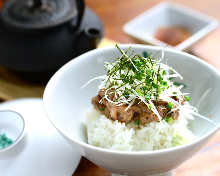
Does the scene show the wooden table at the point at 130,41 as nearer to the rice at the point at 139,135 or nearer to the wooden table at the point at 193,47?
the wooden table at the point at 193,47

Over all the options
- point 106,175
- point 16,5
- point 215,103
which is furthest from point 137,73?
point 16,5

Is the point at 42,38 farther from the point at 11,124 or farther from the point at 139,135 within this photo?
the point at 139,135

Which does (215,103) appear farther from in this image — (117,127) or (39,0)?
(39,0)

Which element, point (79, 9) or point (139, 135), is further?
point (79, 9)

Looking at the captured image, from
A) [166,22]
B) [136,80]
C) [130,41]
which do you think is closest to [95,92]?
[136,80]

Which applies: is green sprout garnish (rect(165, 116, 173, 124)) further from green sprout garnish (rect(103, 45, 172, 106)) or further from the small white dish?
the small white dish

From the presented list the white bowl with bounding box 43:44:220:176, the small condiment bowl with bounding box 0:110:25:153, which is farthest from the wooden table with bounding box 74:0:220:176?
the small condiment bowl with bounding box 0:110:25:153

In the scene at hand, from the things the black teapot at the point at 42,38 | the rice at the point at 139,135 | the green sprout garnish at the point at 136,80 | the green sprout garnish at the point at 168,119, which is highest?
the green sprout garnish at the point at 136,80

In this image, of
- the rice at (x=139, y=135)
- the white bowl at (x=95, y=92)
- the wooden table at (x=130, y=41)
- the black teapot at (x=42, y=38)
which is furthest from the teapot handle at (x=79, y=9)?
the rice at (x=139, y=135)
